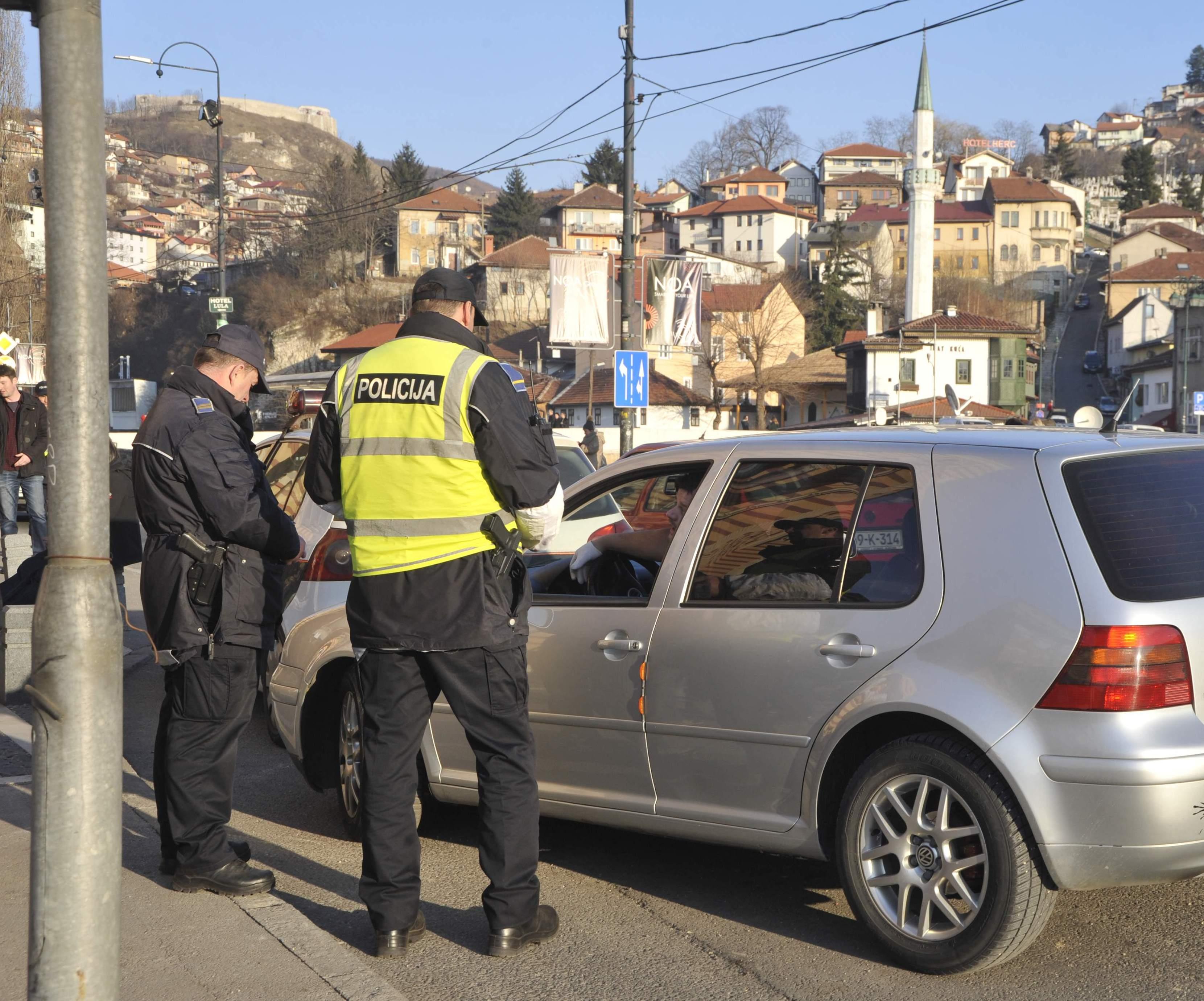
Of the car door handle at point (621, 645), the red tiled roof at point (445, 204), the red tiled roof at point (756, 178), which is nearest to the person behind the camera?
the car door handle at point (621, 645)

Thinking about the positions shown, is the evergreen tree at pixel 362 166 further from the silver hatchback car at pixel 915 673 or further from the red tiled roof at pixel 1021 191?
the silver hatchback car at pixel 915 673

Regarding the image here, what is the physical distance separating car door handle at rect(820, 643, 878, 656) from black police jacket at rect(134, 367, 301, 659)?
1998 millimetres

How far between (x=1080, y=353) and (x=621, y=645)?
11959cm

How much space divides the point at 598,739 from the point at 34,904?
237cm

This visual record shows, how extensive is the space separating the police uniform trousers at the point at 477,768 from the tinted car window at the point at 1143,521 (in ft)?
5.72

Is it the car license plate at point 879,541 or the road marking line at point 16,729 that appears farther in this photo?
the road marking line at point 16,729

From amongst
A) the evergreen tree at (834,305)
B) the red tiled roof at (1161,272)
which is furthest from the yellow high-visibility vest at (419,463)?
the red tiled roof at (1161,272)

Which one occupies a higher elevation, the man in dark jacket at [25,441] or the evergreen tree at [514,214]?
the evergreen tree at [514,214]

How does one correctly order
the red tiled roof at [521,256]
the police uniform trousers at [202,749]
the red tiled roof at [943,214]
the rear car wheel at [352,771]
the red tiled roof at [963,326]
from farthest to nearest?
the red tiled roof at [943,214]
the red tiled roof at [521,256]
the red tiled roof at [963,326]
the rear car wheel at [352,771]
the police uniform trousers at [202,749]

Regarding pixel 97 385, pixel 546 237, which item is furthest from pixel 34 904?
pixel 546 237

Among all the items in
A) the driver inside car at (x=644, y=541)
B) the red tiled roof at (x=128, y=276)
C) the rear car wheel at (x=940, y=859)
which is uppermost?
the red tiled roof at (x=128, y=276)

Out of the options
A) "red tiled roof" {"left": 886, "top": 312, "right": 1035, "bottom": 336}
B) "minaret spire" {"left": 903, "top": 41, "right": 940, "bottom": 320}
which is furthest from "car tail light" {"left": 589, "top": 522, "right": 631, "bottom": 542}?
"minaret spire" {"left": 903, "top": 41, "right": 940, "bottom": 320}

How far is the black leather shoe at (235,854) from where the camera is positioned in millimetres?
4961

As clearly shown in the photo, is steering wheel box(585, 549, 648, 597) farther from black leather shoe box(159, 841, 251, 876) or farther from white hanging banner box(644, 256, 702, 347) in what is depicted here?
white hanging banner box(644, 256, 702, 347)
